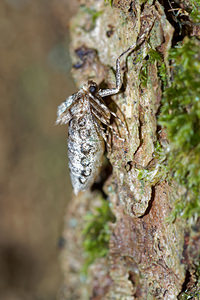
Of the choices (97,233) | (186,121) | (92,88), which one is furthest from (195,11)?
(97,233)

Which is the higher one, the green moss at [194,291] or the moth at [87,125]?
the moth at [87,125]

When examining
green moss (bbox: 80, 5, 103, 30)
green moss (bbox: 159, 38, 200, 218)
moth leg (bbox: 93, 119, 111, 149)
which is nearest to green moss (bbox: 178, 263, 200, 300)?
green moss (bbox: 159, 38, 200, 218)

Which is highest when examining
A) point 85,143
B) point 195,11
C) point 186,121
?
point 195,11

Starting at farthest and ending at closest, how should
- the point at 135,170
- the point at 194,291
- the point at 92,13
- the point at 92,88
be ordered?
1. the point at 92,13
2. the point at 92,88
3. the point at 135,170
4. the point at 194,291

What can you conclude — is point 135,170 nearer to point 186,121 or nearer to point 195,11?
point 186,121

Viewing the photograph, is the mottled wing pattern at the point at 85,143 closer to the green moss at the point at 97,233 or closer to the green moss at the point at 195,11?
the green moss at the point at 97,233

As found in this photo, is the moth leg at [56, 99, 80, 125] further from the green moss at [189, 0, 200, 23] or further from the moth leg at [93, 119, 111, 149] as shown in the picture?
the green moss at [189, 0, 200, 23]

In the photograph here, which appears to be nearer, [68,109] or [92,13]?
[68,109]

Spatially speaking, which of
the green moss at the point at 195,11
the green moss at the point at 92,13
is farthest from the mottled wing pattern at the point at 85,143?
the green moss at the point at 195,11
